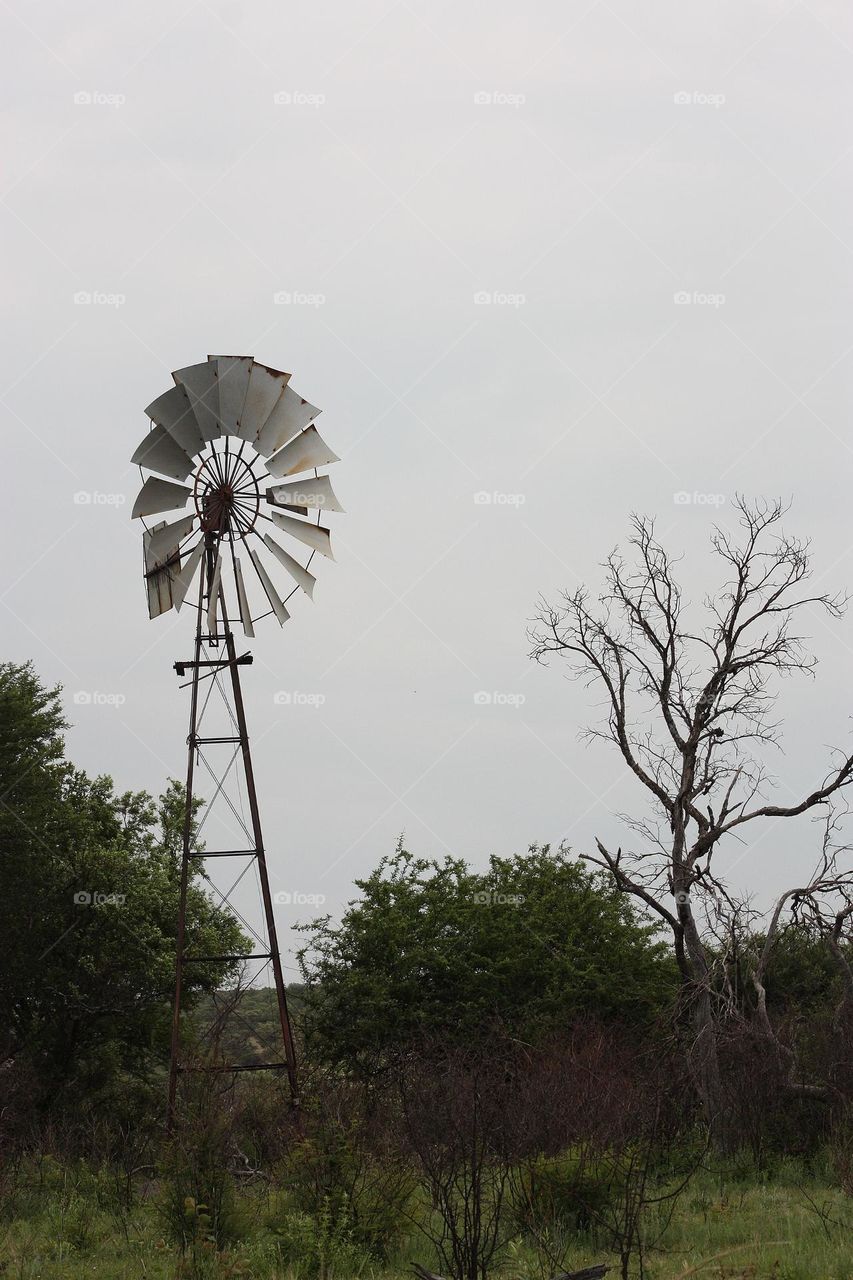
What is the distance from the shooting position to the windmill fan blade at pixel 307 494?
19.6 meters

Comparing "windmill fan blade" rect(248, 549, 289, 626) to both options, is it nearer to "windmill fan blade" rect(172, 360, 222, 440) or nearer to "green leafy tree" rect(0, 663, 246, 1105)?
"windmill fan blade" rect(172, 360, 222, 440)

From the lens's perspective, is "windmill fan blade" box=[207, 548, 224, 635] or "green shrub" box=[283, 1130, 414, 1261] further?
"windmill fan blade" box=[207, 548, 224, 635]

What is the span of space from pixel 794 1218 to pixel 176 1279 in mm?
6968

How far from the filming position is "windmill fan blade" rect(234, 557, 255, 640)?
19391 mm

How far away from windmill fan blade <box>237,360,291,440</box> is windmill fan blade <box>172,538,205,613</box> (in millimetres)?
2032

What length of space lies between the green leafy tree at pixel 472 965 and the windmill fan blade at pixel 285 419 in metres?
15.7

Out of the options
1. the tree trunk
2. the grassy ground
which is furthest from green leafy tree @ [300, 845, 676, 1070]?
the grassy ground

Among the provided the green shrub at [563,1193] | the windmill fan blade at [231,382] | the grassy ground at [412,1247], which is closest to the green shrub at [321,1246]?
the grassy ground at [412,1247]

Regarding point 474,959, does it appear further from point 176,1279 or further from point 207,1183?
point 176,1279

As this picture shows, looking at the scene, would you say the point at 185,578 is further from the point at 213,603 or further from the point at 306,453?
the point at 306,453
